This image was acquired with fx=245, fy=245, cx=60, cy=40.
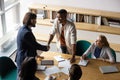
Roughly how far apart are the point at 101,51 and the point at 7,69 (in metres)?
1.54


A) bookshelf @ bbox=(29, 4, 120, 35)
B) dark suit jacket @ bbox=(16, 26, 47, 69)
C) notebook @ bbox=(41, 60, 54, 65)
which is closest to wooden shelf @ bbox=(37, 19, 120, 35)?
bookshelf @ bbox=(29, 4, 120, 35)

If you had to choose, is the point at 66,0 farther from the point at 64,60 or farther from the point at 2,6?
the point at 64,60

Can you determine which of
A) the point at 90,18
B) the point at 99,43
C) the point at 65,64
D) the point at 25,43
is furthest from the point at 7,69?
the point at 90,18

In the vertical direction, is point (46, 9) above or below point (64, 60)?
above

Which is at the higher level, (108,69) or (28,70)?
(28,70)

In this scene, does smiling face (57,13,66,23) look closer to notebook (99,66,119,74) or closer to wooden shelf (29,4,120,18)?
notebook (99,66,119,74)

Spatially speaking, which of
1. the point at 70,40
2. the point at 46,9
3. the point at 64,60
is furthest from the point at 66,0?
the point at 64,60

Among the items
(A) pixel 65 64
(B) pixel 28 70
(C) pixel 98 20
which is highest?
(C) pixel 98 20

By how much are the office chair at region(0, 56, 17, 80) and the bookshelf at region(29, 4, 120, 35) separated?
74.3 inches

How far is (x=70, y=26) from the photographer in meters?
4.01

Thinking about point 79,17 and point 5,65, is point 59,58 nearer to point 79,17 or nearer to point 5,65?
point 5,65

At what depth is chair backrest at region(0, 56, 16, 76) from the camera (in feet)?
12.6

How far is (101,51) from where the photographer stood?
12.8 feet

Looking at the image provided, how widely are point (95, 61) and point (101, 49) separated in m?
0.22
